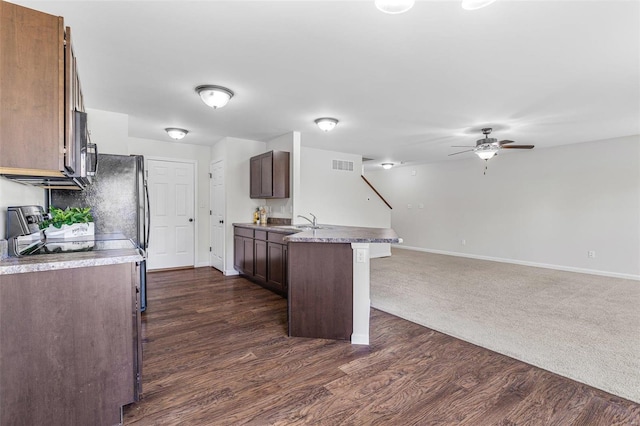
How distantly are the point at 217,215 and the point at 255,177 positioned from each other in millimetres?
1097

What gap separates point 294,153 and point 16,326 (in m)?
3.80

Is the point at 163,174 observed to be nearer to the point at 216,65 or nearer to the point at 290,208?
the point at 290,208

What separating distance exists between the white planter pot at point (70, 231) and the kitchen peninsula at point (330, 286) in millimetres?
1729

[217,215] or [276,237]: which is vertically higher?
[217,215]

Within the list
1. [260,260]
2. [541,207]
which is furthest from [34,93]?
[541,207]

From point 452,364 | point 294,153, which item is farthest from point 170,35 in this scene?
point 452,364

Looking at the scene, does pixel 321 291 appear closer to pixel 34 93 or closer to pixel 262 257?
pixel 262 257

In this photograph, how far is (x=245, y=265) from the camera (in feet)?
15.6

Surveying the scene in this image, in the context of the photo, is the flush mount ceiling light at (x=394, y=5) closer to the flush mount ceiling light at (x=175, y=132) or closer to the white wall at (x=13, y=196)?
the white wall at (x=13, y=196)

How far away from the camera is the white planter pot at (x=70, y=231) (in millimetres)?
2373

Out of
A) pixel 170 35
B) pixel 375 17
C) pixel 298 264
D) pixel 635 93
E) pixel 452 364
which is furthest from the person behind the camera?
pixel 635 93

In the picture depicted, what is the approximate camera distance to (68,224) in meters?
2.47

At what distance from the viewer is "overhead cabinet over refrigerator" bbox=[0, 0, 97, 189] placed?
1.37 m

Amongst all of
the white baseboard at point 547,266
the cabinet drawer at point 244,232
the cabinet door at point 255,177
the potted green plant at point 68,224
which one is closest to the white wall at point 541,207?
the white baseboard at point 547,266
